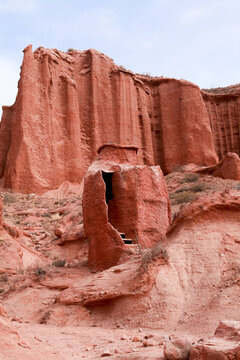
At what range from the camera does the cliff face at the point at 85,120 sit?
26438 mm

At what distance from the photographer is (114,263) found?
382 inches

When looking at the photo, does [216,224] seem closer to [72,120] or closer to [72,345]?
[72,345]

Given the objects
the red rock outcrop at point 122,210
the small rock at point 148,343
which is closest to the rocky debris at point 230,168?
the red rock outcrop at point 122,210

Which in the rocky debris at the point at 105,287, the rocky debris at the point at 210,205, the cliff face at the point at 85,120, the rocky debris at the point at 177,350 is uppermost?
the cliff face at the point at 85,120

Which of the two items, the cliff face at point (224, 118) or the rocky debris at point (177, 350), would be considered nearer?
the rocky debris at point (177, 350)

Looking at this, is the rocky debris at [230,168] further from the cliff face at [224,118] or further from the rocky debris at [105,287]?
the rocky debris at [105,287]

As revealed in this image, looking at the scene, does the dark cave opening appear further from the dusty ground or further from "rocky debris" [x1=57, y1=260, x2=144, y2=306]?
"rocky debris" [x1=57, y1=260, x2=144, y2=306]

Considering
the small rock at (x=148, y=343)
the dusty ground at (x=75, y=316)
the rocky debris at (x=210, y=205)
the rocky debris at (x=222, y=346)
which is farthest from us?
the rocky debris at (x=210, y=205)

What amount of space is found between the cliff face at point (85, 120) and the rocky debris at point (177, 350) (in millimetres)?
22104

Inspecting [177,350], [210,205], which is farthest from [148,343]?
[210,205]

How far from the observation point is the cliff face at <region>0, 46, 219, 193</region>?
26.4 m

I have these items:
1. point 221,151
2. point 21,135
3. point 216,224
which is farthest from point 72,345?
point 221,151

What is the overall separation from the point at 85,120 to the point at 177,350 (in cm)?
2754

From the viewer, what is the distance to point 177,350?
3660 millimetres
